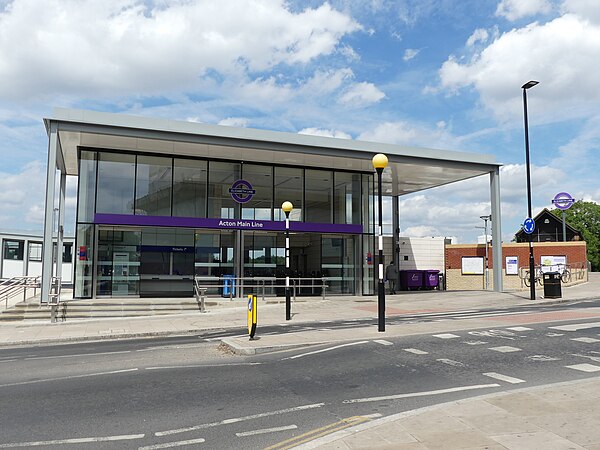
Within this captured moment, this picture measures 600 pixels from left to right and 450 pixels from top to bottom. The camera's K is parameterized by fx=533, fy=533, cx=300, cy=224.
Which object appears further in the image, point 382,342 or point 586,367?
point 382,342

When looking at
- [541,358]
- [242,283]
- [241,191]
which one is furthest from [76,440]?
[241,191]

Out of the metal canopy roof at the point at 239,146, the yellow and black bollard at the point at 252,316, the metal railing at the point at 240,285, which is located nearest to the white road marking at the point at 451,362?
the yellow and black bollard at the point at 252,316

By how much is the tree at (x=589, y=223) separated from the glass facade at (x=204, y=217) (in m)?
66.6

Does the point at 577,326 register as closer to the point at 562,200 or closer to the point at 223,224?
the point at 223,224

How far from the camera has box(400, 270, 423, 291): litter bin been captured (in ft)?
121

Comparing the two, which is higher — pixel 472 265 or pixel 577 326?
pixel 472 265

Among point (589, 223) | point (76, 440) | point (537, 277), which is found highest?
point (589, 223)

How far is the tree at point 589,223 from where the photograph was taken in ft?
272

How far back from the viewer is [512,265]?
41031 millimetres

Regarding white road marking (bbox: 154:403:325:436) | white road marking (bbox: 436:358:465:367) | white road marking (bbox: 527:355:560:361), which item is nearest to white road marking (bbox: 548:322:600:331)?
white road marking (bbox: 527:355:560:361)

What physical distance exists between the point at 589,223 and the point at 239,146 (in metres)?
79.5

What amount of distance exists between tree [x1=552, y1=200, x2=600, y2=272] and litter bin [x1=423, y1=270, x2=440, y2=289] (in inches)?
2205

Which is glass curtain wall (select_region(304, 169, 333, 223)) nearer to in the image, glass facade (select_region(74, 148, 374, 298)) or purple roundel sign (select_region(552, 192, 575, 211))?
glass facade (select_region(74, 148, 374, 298))

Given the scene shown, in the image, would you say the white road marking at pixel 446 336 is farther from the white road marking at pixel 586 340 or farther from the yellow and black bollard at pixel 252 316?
the yellow and black bollard at pixel 252 316
